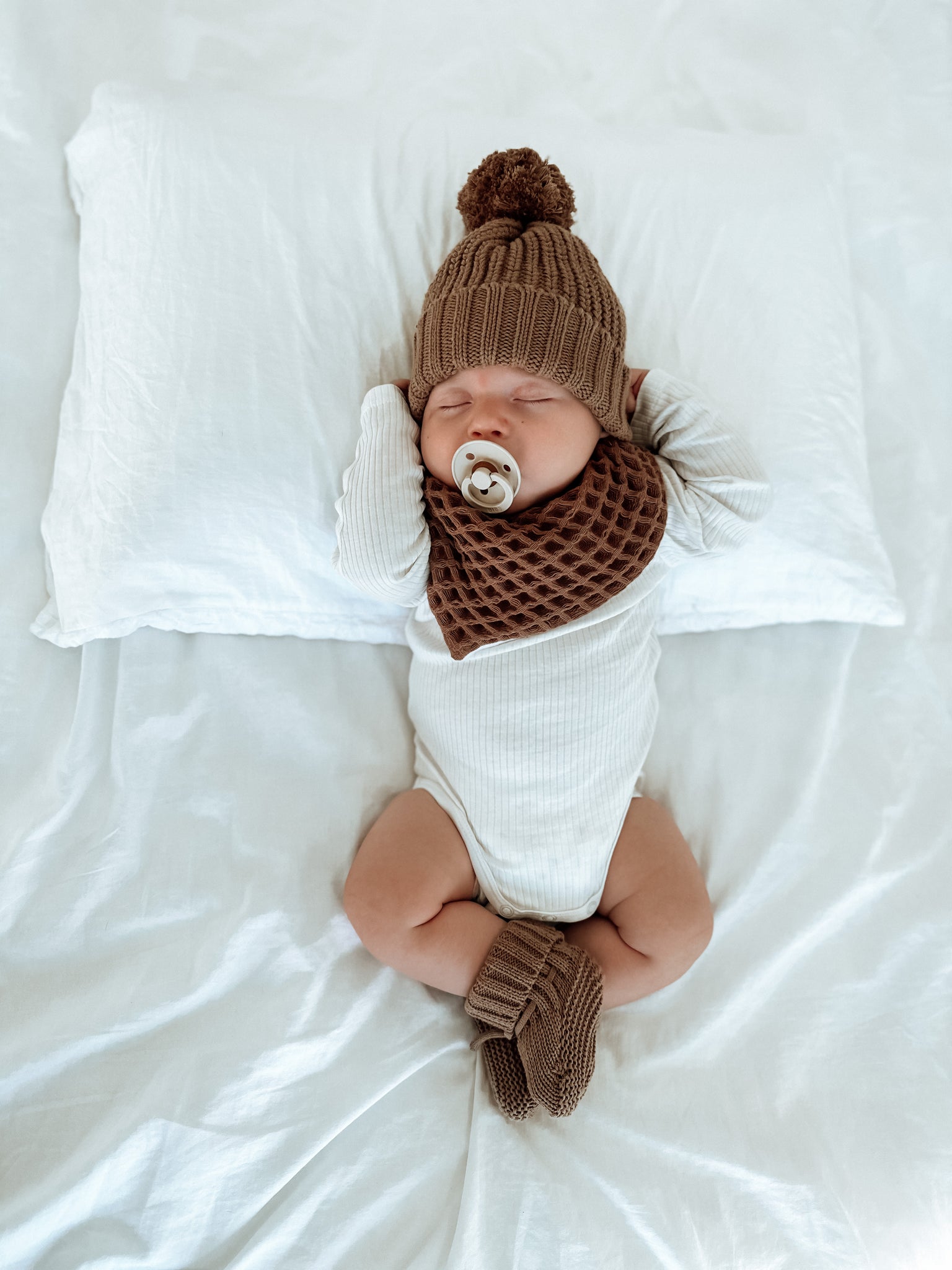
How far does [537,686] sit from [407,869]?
27cm

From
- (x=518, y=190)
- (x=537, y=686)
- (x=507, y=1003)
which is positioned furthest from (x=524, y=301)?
(x=507, y=1003)

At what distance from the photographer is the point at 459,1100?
3.20 ft

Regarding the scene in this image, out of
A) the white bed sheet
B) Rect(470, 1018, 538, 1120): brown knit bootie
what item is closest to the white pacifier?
the white bed sheet

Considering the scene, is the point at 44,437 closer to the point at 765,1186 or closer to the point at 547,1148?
the point at 547,1148

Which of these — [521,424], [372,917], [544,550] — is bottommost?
[372,917]

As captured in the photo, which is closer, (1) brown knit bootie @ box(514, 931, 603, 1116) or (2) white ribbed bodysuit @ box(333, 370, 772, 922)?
(1) brown knit bootie @ box(514, 931, 603, 1116)

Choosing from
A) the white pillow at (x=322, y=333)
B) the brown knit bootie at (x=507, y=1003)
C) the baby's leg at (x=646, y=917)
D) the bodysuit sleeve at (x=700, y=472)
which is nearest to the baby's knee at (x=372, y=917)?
the brown knit bootie at (x=507, y=1003)

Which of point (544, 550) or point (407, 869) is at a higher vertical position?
point (544, 550)

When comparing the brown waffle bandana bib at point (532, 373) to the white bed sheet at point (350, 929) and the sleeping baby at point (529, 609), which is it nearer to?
the sleeping baby at point (529, 609)

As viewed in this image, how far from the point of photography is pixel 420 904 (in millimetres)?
1018

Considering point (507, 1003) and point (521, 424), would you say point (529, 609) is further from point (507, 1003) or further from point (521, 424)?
point (507, 1003)

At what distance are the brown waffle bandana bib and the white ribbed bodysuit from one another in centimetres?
4

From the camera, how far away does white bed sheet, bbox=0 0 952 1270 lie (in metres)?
0.87

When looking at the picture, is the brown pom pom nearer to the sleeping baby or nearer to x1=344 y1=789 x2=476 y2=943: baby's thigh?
the sleeping baby
